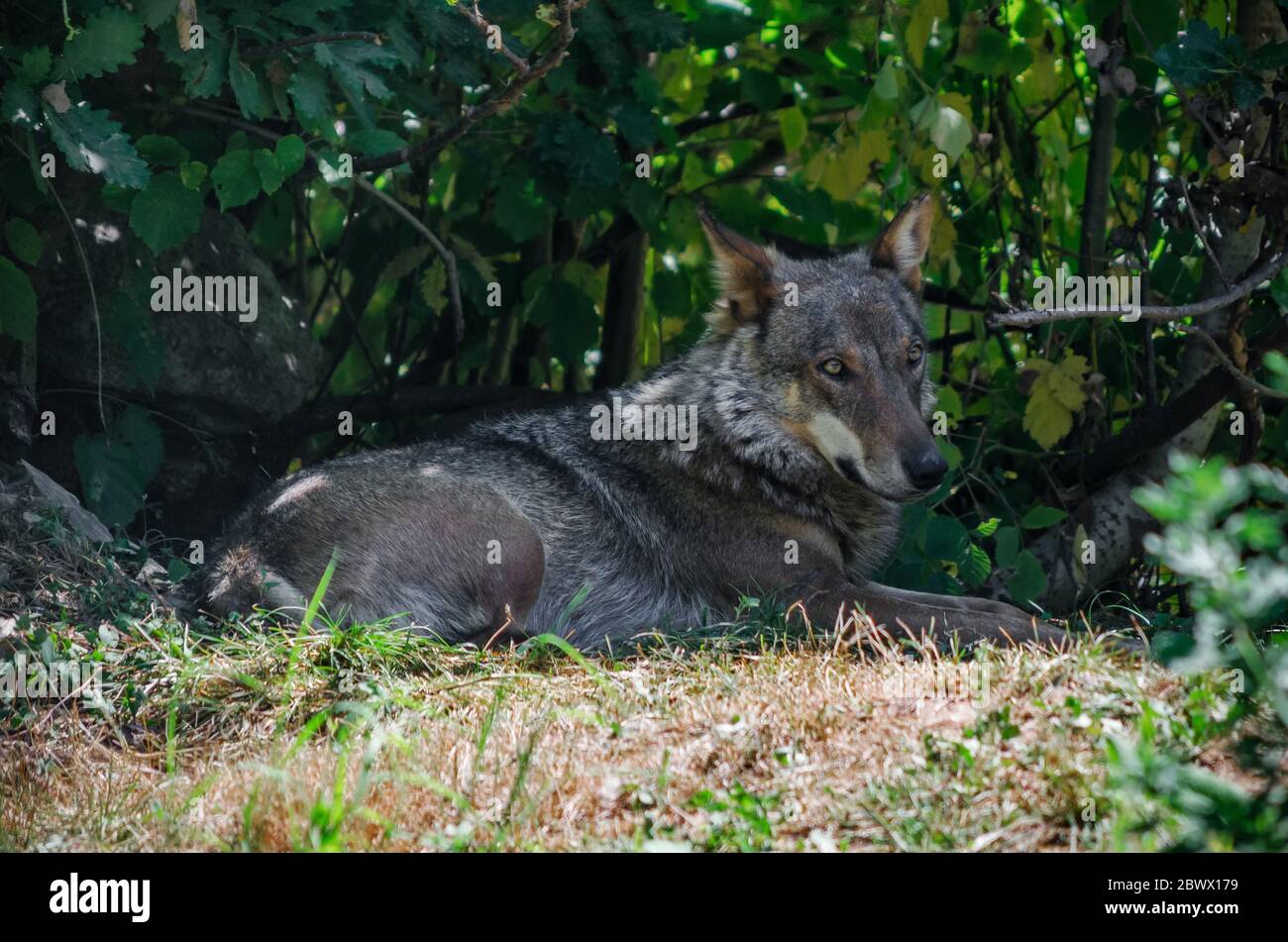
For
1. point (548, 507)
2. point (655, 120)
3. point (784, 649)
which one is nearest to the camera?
point (784, 649)

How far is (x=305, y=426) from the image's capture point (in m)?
7.68

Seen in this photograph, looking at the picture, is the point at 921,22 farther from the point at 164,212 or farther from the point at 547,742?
the point at 547,742

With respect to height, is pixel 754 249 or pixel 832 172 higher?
pixel 832 172

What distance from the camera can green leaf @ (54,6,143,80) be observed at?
16.9 feet

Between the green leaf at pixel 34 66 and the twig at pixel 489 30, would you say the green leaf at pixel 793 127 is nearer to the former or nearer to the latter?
the twig at pixel 489 30

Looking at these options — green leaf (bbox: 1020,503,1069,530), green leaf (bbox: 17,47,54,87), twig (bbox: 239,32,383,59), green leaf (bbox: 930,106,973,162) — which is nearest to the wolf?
green leaf (bbox: 930,106,973,162)

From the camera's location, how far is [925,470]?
548 centimetres

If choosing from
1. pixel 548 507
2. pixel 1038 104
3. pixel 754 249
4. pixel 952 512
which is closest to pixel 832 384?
pixel 754 249

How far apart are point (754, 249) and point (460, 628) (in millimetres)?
2273

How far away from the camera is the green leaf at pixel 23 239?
19.1 ft

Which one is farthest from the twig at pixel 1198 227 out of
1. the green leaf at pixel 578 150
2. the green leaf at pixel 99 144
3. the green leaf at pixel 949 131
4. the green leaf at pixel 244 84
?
the green leaf at pixel 99 144

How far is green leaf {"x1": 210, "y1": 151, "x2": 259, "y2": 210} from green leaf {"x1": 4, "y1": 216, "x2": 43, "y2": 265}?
98cm

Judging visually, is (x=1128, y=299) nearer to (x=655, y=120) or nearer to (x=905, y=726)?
(x=655, y=120)

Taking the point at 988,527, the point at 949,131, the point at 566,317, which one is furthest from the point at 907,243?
the point at 566,317
